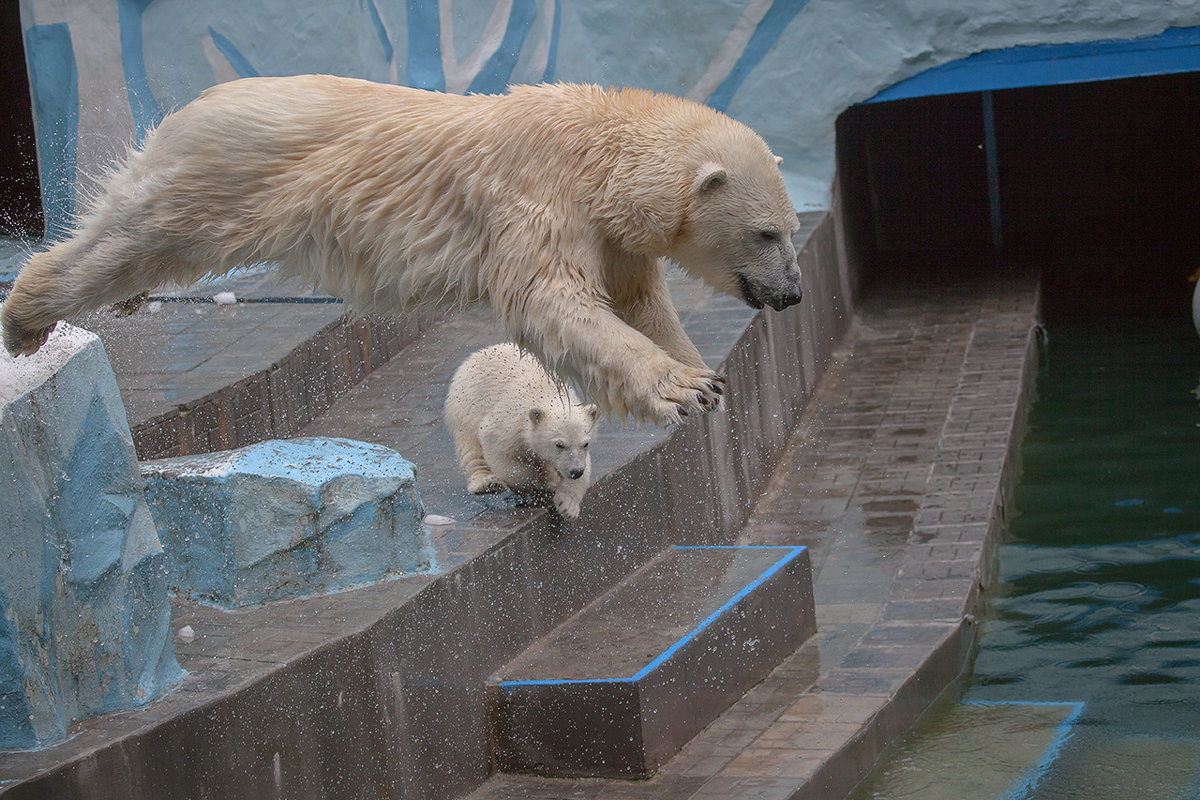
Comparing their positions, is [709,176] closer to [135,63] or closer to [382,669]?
[382,669]

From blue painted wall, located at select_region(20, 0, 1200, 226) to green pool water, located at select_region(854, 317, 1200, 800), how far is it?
2.55 m

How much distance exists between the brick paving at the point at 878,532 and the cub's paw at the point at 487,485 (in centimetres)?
118

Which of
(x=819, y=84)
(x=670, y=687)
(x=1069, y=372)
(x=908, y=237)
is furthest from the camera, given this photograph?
(x=908, y=237)

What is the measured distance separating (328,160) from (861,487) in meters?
6.08

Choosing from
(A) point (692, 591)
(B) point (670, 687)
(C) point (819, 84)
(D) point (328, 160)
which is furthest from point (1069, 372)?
(D) point (328, 160)

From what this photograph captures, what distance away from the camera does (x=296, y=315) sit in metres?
8.12

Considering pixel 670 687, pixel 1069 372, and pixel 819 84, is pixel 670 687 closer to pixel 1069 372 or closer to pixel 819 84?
pixel 819 84

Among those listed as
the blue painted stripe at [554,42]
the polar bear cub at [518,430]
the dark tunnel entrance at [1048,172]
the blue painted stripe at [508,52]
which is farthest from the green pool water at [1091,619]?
the blue painted stripe at [508,52]

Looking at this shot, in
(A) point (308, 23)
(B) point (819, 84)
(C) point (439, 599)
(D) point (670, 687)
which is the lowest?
(D) point (670, 687)

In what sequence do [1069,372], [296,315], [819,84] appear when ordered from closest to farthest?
[296,315] → [819,84] → [1069,372]

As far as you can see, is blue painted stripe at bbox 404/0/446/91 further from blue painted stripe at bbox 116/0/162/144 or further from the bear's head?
the bear's head

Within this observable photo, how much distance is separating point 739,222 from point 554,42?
7.99 metres

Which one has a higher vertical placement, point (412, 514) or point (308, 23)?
point (308, 23)

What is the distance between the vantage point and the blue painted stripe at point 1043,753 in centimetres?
577
